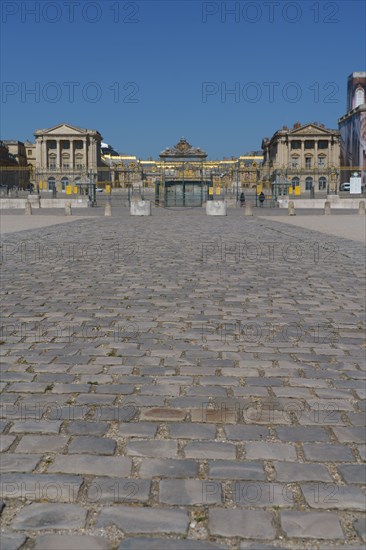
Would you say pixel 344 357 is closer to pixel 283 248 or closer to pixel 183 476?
pixel 183 476

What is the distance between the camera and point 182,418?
12.4 feet

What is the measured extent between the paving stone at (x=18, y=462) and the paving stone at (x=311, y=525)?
126cm

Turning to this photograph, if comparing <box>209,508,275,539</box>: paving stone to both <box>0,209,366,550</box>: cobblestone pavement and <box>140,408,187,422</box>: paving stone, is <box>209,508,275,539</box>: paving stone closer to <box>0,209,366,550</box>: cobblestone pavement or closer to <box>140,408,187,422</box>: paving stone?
<box>0,209,366,550</box>: cobblestone pavement

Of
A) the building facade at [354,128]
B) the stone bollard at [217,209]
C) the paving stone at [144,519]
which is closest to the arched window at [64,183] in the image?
the building facade at [354,128]

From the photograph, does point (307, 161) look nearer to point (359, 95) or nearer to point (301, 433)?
point (359, 95)

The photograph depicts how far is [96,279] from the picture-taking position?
9539 millimetres

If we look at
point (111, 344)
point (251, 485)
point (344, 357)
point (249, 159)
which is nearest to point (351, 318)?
point (344, 357)

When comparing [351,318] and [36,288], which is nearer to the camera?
[351,318]

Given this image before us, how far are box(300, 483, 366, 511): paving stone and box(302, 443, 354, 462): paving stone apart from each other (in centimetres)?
28

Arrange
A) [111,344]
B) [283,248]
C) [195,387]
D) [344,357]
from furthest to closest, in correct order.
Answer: [283,248]
[111,344]
[344,357]
[195,387]

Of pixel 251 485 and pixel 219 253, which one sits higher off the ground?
pixel 219 253

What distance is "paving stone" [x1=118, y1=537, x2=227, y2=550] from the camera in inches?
94.3

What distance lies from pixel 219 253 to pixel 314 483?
418 inches

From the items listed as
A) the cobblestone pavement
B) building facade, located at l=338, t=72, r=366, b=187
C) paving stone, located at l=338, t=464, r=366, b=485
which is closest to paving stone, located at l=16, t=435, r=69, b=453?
the cobblestone pavement
